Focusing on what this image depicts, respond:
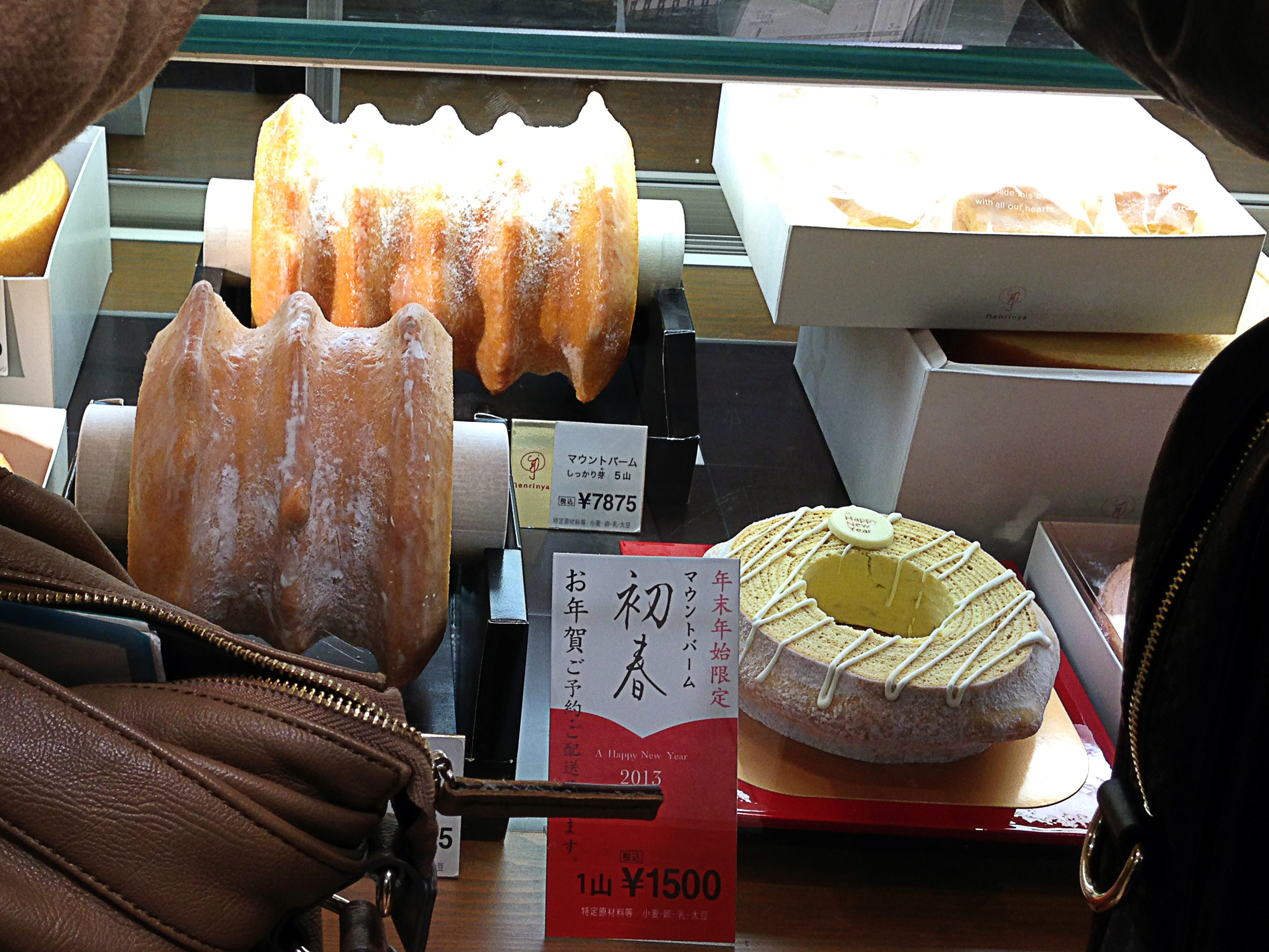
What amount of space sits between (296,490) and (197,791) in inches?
14.2

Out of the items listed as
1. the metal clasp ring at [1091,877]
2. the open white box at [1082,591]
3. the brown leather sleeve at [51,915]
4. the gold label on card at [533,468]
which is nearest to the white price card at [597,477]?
the gold label on card at [533,468]

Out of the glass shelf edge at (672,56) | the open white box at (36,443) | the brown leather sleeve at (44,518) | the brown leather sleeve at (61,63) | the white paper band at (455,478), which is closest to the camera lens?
the brown leather sleeve at (61,63)

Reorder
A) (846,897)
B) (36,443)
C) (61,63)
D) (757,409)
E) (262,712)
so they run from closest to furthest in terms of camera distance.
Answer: (61,63)
(262,712)
(846,897)
(36,443)
(757,409)

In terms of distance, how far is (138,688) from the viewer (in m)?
0.45

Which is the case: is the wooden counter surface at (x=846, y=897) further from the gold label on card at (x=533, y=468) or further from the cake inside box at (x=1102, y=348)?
the cake inside box at (x=1102, y=348)

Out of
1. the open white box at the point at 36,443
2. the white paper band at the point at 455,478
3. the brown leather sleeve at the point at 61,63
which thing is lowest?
the open white box at the point at 36,443

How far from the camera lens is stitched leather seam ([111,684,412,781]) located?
451 millimetres

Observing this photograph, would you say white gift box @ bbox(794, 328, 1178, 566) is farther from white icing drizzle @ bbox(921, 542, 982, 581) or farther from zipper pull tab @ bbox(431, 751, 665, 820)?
zipper pull tab @ bbox(431, 751, 665, 820)

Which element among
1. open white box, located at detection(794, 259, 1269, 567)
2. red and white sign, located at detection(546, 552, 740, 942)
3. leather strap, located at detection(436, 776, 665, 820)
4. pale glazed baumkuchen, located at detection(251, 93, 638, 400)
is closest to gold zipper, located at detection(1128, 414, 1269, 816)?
leather strap, located at detection(436, 776, 665, 820)

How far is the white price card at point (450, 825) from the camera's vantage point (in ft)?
2.57

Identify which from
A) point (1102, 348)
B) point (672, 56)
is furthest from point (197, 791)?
point (1102, 348)

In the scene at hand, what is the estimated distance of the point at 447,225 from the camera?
3.50 feet

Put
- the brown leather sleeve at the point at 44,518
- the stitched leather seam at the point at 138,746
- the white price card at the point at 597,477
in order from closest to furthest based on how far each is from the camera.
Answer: the stitched leather seam at the point at 138,746 < the brown leather sleeve at the point at 44,518 < the white price card at the point at 597,477

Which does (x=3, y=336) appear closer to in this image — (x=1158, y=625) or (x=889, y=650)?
(x=889, y=650)
